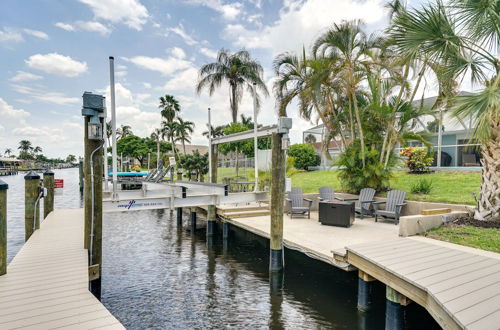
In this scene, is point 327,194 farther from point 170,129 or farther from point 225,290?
point 170,129

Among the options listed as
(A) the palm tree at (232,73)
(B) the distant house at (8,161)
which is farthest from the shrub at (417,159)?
(B) the distant house at (8,161)

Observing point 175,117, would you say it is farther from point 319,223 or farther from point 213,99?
point 319,223

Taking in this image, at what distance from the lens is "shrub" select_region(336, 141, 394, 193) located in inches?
353

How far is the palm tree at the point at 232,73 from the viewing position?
705 inches

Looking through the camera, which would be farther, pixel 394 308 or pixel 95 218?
pixel 95 218

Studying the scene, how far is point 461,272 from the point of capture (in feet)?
11.9

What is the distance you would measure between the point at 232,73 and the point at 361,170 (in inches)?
456

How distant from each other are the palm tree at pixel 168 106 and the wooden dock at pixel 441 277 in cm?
3794

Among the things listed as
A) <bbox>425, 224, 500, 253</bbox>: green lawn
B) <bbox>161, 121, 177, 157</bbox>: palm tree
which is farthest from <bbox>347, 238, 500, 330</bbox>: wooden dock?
<bbox>161, 121, 177, 157</bbox>: palm tree

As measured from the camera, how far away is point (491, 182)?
6023 millimetres

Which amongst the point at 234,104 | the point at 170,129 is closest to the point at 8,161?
the point at 170,129

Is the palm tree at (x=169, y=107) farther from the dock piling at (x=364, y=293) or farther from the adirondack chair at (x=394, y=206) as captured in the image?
the dock piling at (x=364, y=293)

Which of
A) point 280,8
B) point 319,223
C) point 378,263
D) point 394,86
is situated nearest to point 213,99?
point 280,8

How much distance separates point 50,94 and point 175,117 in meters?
26.0
